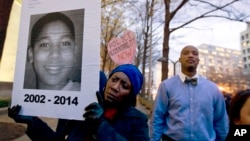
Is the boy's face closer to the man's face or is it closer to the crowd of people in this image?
the crowd of people

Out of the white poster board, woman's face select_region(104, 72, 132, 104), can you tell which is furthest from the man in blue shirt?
the white poster board

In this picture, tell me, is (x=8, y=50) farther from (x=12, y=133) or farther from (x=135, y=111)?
(x=135, y=111)

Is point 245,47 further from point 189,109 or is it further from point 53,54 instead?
point 53,54

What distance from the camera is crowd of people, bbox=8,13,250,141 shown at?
1.66 m

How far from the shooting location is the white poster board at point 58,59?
1.79 m

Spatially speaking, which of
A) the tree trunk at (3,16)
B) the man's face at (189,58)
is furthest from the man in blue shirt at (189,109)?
the tree trunk at (3,16)

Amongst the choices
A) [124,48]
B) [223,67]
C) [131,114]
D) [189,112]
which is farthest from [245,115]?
[223,67]

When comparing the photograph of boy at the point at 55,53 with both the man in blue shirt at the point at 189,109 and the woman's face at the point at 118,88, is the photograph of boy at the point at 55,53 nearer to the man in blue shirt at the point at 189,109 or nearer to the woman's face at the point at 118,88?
the woman's face at the point at 118,88

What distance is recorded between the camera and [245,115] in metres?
1.64

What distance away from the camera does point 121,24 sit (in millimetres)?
21844

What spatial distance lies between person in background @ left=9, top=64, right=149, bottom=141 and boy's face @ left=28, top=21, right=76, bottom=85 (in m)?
0.27

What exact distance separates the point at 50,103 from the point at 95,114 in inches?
16.0

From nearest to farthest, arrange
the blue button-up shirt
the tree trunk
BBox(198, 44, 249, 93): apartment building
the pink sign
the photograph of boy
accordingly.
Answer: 1. the photograph of boy
2. the pink sign
3. the blue button-up shirt
4. the tree trunk
5. BBox(198, 44, 249, 93): apartment building

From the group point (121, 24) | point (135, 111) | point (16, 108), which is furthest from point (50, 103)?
point (121, 24)
